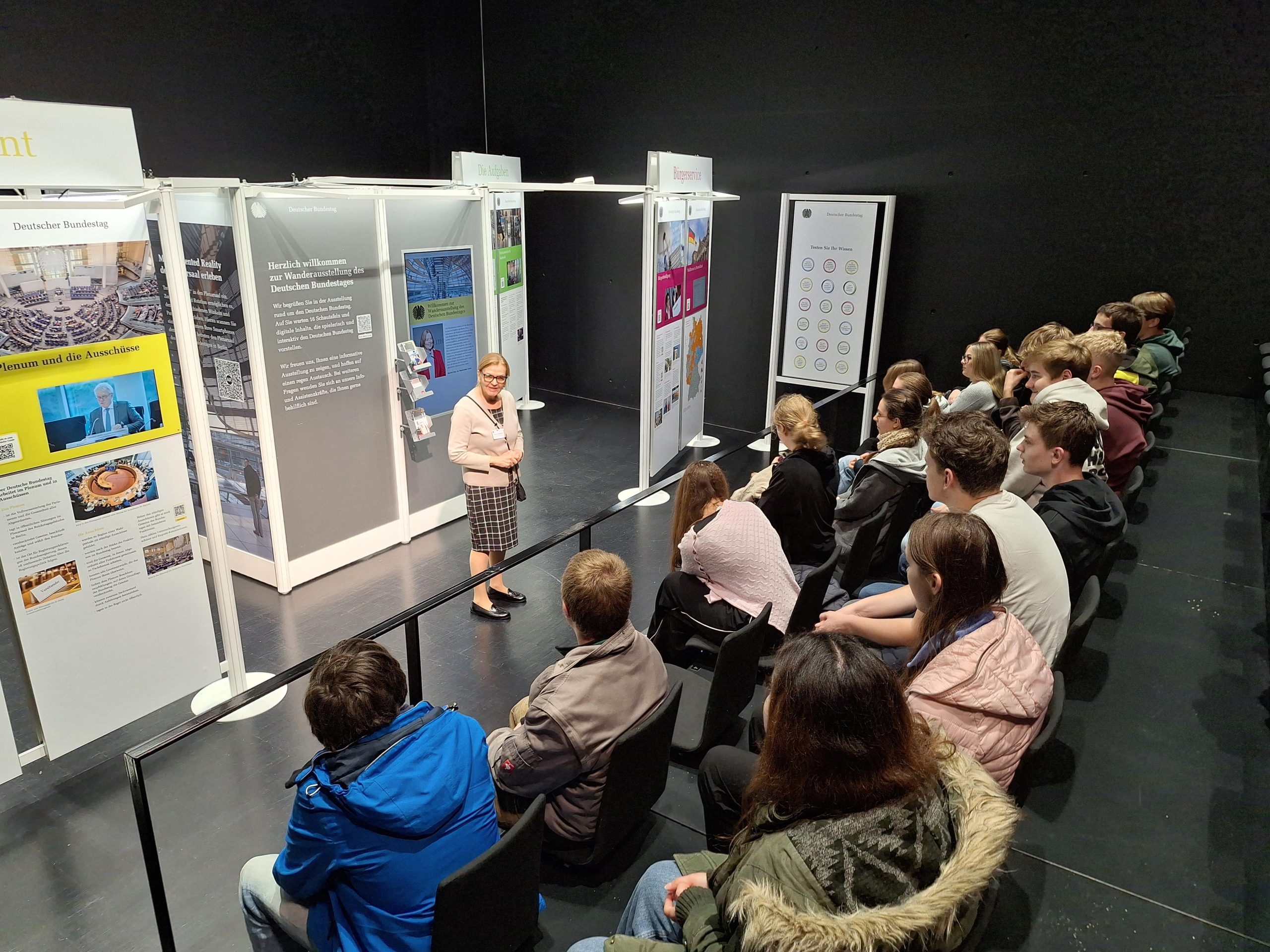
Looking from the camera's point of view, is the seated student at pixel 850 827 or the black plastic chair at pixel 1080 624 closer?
the seated student at pixel 850 827

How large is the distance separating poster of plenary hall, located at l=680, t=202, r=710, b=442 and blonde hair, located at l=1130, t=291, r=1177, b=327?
3.07 m

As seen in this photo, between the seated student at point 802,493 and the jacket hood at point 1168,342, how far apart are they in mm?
2739

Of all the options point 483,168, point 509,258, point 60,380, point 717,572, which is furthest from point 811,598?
point 509,258

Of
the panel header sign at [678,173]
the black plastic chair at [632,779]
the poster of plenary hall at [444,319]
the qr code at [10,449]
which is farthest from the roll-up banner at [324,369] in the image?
the black plastic chair at [632,779]

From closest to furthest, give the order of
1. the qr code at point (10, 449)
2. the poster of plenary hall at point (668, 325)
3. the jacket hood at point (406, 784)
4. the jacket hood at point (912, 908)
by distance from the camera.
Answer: the jacket hood at point (912, 908) → the jacket hood at point (406, 784) → the qr code at point (10, 449) → the poster of plenary hall at point (668, 325)

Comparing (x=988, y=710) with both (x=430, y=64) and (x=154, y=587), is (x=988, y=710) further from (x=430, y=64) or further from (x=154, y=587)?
(x=430, y=64)

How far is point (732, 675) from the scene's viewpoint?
8.91 feet

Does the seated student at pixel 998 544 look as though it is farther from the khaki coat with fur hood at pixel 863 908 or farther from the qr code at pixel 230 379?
the qr code at pixel 230 379

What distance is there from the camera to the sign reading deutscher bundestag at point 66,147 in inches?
102

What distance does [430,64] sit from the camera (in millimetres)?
8883

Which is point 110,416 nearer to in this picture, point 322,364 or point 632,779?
point 322,364

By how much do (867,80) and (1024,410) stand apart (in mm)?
4536

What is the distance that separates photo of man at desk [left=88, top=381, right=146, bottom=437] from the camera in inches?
118

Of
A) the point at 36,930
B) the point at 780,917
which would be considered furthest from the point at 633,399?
the point at 780,917
